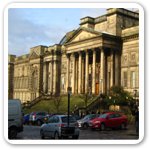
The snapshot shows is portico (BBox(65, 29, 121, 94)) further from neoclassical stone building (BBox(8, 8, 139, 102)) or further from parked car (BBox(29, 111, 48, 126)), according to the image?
parked car (BBox(29, 111, 48, 126))

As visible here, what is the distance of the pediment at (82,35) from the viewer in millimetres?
50344

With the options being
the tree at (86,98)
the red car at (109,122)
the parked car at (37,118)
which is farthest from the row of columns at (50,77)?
the red car at (109,122)

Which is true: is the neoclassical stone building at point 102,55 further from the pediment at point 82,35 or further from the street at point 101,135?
the street at point 101,135

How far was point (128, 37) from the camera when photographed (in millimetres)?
48688

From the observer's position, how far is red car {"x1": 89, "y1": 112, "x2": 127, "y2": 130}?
2684 cm

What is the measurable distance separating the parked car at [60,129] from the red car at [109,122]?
660 centimetres

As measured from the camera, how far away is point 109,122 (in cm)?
2705

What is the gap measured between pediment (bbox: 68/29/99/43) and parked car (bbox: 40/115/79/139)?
30.0 m

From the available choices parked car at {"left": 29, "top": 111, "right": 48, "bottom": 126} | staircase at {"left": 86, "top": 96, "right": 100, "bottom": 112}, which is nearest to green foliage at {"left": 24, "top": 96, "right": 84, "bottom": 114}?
staircase at {"left": 86, "top": 96, "right": 100, "bottom": 112}
